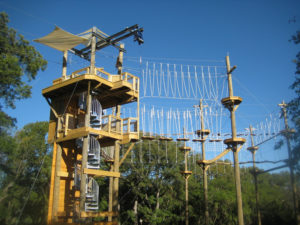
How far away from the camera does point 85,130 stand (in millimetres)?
14328

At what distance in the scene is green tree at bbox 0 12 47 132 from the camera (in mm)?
15961

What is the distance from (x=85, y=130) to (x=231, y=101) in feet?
23.3

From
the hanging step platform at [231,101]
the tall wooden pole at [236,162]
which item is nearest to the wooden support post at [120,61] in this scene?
the tall wooden pole at [236,162]

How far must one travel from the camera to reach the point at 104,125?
17.3m

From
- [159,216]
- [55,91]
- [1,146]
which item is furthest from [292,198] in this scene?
[159,216]

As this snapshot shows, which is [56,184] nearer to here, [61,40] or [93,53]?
[93,53]

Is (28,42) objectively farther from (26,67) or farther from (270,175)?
(270,175)

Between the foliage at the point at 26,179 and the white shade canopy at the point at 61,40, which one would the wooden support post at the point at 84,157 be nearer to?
the white shade canopy at the point at 61,40

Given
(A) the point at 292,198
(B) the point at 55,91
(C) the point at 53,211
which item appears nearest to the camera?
(A) the point at 292,198

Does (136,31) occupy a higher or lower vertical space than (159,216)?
higher

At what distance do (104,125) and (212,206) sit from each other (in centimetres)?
2377

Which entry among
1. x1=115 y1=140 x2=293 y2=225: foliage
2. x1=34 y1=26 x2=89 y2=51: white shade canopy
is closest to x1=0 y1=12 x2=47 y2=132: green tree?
x1=34 y1=26 x2=89 y2=51: white shade canopy

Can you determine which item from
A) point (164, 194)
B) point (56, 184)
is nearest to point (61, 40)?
point (56, 184)

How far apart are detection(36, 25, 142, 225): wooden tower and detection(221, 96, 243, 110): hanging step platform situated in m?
5.52
